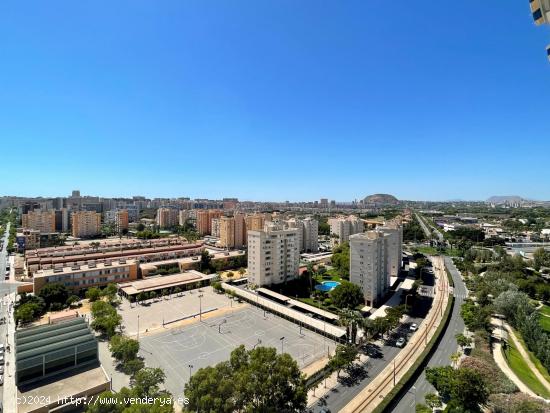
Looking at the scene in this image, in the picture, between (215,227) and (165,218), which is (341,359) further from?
(165,218)

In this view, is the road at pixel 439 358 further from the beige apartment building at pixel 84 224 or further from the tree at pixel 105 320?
the beige apartment building at pixel 84 224

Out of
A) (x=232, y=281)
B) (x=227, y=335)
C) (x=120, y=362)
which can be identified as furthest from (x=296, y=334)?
(x=232, y=281)

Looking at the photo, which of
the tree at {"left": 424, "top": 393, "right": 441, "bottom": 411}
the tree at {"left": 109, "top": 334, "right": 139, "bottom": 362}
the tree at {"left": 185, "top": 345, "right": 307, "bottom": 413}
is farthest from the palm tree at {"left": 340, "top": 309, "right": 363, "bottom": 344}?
the tree at {"left": 109, "top": 334, "right": 139, "bottom": 362}

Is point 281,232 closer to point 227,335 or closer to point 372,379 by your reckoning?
point 227,335

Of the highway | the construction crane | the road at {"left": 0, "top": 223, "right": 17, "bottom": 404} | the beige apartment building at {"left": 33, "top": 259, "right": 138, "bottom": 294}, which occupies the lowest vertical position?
the highway

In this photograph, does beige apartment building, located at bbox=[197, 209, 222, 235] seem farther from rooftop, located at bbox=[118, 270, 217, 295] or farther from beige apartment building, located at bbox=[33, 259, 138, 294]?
beige apartment building, located at bbox=[33, 259, 138, 294]
